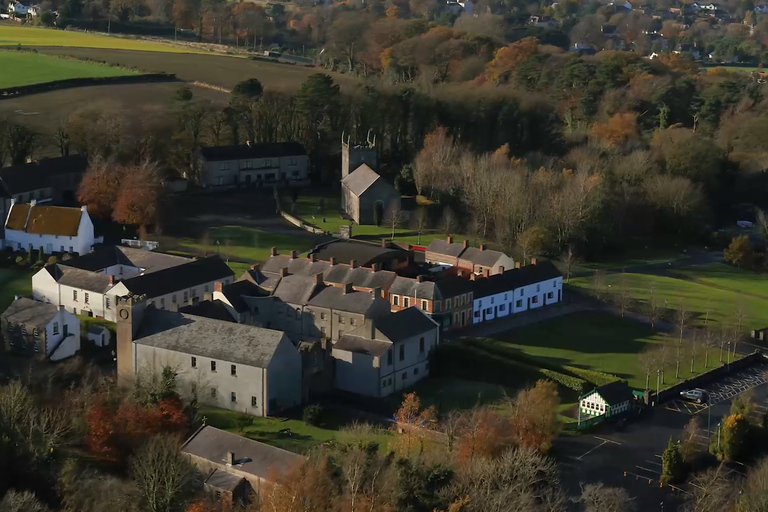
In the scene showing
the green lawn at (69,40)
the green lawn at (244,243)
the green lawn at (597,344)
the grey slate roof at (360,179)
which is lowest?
the green lawn at (597,344)

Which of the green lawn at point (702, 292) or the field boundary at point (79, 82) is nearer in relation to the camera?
the green lawn at point (702, 292)

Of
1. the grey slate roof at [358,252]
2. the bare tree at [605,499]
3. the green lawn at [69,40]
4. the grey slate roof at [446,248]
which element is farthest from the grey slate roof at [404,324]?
the green lawn at [69,40]

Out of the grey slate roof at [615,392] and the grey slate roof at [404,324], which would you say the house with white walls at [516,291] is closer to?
the grey slate roof at [404,324]

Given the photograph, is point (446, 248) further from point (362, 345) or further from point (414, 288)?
point (362, 345)

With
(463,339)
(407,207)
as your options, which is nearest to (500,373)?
(463,339)

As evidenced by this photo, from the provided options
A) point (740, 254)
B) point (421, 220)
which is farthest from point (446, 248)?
point (740, 254)

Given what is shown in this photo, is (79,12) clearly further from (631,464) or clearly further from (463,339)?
(631,464)
